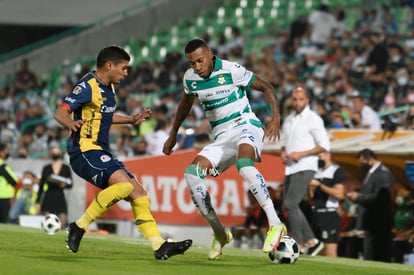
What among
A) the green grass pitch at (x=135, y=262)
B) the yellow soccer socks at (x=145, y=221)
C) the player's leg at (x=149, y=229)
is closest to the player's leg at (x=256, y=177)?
the green grass pitch at (x=135, y=262)

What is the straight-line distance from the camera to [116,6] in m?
39.6

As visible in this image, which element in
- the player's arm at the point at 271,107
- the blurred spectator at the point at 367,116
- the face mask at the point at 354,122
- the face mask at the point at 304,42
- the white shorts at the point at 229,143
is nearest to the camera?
the player's arm at the point at 271,107

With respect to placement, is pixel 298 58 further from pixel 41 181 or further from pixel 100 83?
pixel 100 83

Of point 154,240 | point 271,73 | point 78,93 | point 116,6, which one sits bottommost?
point 154,240

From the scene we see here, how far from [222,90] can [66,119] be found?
180 centimetres

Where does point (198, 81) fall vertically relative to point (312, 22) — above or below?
below

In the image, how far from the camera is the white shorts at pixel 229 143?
12578 mm

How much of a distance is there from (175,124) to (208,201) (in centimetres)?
98

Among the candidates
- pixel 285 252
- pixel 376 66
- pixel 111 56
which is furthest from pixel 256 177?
pixel 376 66

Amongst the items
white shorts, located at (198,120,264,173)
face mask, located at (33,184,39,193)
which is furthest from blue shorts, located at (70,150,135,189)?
face mask, located at (33,184,39,193)

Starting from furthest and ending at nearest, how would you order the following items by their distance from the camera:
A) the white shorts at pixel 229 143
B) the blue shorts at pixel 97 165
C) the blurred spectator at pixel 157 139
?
the blurred spectator at pixel 157 139 → the white shorts at pixel 229 143 → the blue shorts at pixel 97 165

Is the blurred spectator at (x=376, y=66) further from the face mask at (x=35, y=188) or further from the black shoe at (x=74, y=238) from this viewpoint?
the black shoe at (x=74, y=238)

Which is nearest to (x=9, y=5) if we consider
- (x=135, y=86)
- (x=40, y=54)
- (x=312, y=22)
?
(x=40, y=54)

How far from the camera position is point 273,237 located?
1188 centimetres
